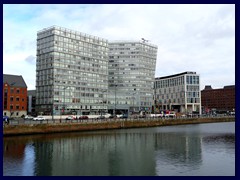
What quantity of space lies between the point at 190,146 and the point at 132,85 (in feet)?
469

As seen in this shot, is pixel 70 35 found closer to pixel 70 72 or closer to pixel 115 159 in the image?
pixel 70 72

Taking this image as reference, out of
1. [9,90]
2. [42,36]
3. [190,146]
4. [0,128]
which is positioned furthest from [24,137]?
[42,36]

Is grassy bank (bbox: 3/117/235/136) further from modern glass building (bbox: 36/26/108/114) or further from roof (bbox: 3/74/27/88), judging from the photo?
roof (bbox: 3/74/27/88)

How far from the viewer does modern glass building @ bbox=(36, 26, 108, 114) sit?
489 feet

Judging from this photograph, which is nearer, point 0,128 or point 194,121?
point 0,128

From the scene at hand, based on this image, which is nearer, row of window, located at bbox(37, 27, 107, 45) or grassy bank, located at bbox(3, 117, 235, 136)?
grassy bank, located at bbox(3, 117, 235, 136)

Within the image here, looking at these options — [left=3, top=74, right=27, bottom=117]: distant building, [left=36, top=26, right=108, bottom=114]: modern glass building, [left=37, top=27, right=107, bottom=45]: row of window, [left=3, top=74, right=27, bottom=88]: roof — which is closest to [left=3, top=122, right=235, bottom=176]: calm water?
[left=3, top=74, right=27, bottom=117]: distant building

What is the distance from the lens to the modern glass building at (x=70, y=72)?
149 meters

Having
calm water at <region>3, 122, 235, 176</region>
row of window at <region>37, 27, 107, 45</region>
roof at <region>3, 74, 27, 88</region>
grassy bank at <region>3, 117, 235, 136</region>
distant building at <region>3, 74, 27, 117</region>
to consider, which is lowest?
calm water at <region>3, 122, 235, 176</region>

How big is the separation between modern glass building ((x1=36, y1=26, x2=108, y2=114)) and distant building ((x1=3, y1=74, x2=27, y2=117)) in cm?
1363

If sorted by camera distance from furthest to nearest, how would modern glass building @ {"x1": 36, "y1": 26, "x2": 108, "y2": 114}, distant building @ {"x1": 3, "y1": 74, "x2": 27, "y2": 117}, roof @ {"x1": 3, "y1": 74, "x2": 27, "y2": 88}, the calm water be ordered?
modern glass building @ {"x1": 36, "y1": 26, "x2": 108, "y2": 114} → roof @ {"x1": 3, "y1": 74, "x2": 27, "y2": 88} → distant building @ {"x1": 3, "y1": 74, "x2": 27, "y2": 117} → the calm water

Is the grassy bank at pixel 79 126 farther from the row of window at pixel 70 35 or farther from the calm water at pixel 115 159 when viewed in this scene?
the row of window at pixel 70 35
